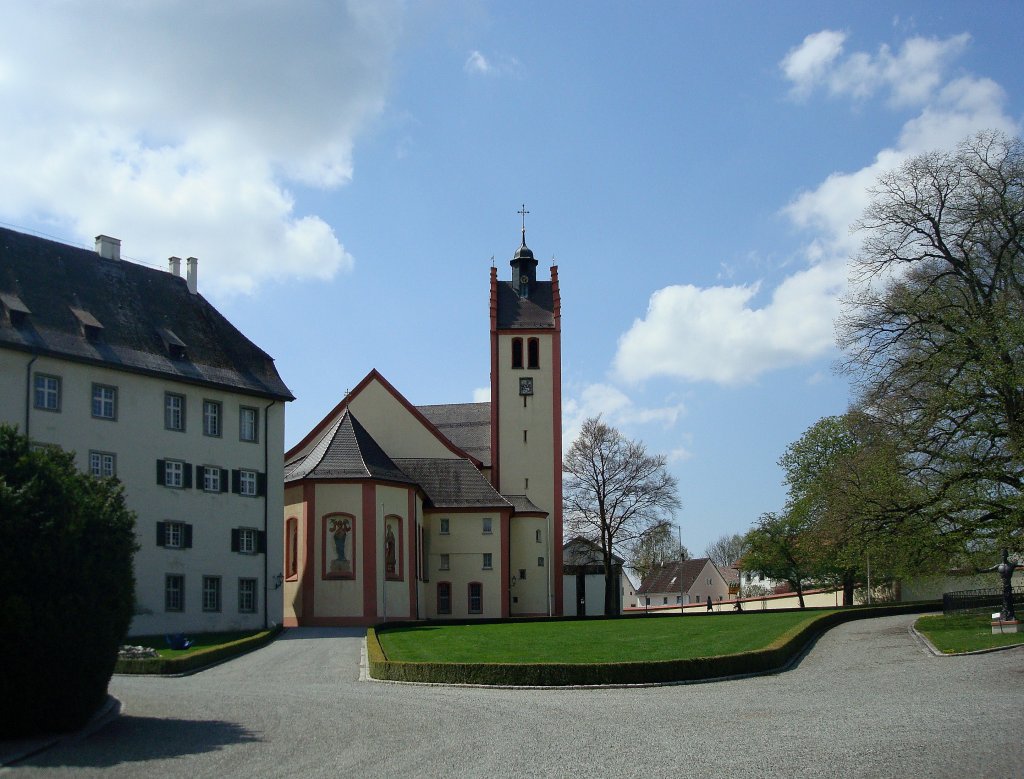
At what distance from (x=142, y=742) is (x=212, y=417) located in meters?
29.7

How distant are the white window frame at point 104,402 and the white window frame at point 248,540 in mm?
7391

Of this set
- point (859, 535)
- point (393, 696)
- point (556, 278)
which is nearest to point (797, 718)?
point (393, 696)

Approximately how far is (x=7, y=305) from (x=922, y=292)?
2957 cm

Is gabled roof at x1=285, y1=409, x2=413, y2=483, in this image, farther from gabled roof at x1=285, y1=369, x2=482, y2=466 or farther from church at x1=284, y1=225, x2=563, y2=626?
gabled roof at x1=285, y1=369, x2=482, y2=466

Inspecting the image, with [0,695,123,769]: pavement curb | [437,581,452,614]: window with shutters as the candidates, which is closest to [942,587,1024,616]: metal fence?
[437,581,452,614]: window with shutters

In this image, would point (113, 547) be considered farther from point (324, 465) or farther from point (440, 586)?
point (440, 586)

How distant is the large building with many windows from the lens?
3794cm

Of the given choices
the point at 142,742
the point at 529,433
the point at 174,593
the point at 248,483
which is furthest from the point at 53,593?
the point at 529,433

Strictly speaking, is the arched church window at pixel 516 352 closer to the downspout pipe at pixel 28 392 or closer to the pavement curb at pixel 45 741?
the downspout pipe at pixel 28 392

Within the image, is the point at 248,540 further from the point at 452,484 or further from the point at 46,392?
the point at 452,484

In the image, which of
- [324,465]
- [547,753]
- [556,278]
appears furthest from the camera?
[556,278]

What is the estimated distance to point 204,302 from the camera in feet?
157

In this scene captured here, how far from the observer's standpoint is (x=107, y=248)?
147 ft

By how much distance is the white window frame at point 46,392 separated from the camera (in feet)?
122
